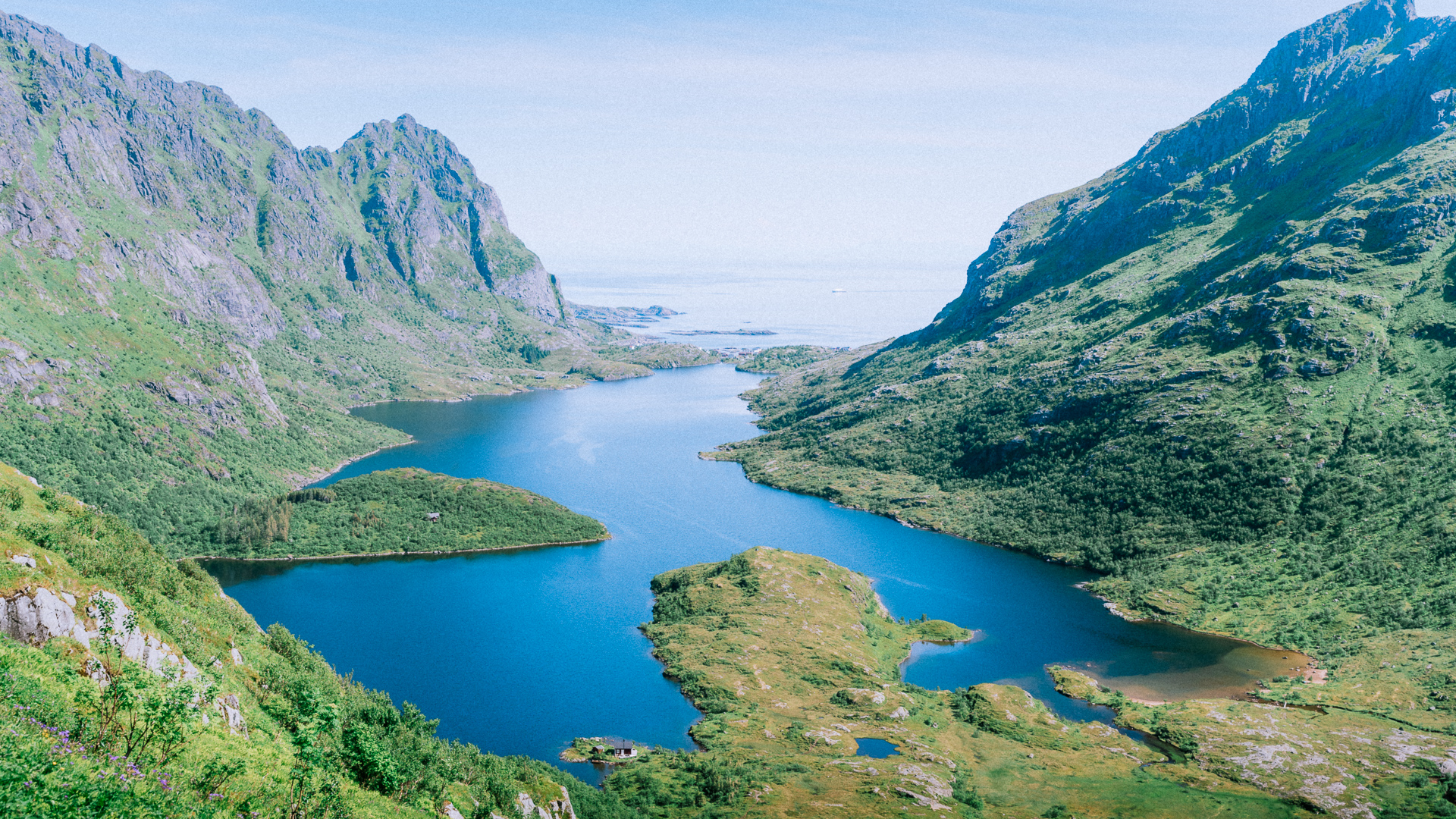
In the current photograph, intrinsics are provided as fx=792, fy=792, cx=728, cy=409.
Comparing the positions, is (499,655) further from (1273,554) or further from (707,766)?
(1273,554)

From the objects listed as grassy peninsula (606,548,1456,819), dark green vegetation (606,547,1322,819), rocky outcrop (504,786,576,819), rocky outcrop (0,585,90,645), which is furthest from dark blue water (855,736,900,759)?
rocky outcrop (0,585,90,645)

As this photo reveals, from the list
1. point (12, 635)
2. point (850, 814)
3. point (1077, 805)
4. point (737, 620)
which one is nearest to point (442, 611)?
point (737, 620)

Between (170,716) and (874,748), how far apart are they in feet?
329

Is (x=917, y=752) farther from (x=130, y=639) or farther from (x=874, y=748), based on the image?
(x=130, y=639)

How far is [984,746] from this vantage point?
11619cm

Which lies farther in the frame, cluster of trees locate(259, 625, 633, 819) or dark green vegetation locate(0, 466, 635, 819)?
cluster of trees locate(259, 625, 633, 819)

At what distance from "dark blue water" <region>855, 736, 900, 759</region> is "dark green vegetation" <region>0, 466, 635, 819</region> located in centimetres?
5458

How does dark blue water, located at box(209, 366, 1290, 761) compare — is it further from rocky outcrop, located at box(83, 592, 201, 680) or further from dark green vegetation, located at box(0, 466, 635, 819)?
rocky outcrop, located at box(83, 592, 201, 680)

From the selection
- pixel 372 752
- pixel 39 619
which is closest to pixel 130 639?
pixel 39 619

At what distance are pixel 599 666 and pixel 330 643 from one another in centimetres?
5207

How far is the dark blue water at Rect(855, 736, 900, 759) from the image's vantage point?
368 ft

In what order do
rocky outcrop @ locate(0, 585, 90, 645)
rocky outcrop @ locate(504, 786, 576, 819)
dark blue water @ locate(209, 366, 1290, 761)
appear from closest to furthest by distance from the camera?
rocky outcrop @ locate(0, 585, 90, 645) → rocky outcrop @ locate(504, 786, 576, 819) → dark blue water @ locate(209, 366, 1290, 761)

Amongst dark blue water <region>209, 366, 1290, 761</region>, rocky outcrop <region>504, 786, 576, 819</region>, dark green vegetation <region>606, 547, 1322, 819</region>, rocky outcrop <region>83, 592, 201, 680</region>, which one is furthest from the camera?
dark blue water <region>209, 366, 1290, 761</region>

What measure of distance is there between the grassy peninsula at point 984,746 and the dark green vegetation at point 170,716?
40.1 m
